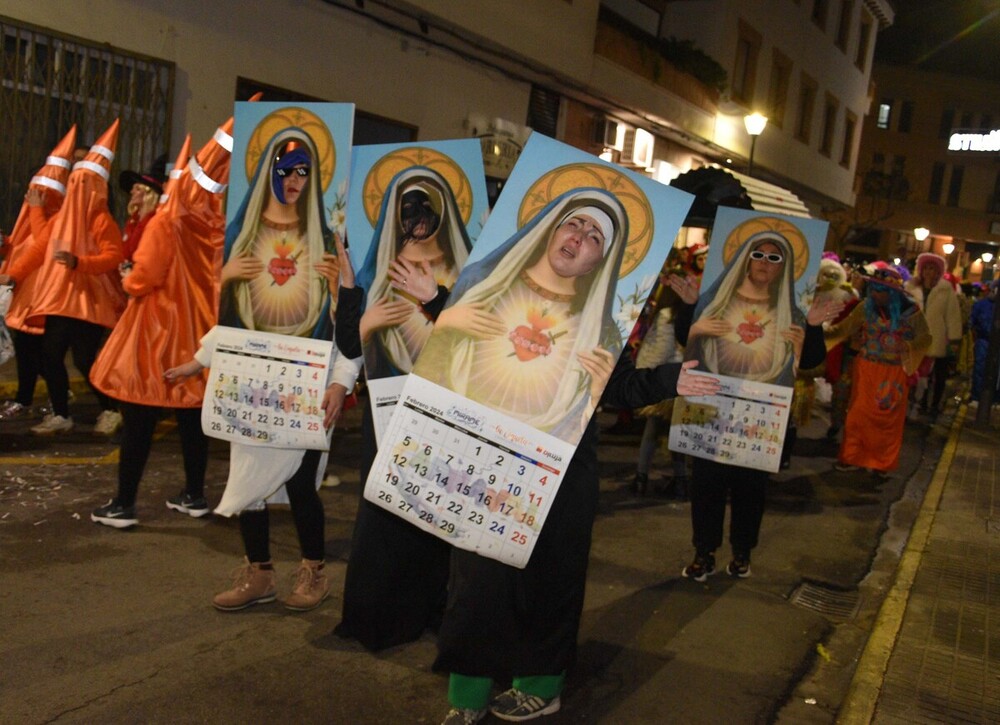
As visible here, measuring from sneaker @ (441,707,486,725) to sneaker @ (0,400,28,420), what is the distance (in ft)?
18.9

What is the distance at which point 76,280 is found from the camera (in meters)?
7.43

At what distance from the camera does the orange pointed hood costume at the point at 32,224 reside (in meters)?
7.46

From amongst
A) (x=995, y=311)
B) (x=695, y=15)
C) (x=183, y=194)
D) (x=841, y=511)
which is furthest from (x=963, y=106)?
(x=183, y=194)

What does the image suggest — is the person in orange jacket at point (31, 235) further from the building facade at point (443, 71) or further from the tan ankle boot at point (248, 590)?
the tan ankle boot at point (248, 590)

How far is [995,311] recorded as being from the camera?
13.3m

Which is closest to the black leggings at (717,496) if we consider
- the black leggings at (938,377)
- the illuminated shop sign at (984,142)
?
the black leggings at (938,377)

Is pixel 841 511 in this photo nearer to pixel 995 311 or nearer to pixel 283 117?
pixel 283 117

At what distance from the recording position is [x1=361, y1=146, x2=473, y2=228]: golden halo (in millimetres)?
3896

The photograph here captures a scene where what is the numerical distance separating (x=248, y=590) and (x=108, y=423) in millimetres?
3777

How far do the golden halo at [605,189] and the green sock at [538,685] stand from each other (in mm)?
1522

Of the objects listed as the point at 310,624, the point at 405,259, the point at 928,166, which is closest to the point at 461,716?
the point at 310,624

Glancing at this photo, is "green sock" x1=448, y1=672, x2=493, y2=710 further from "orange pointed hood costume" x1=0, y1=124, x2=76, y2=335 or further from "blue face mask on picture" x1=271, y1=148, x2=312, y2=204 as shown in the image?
"orange pointed hood costume" x1=0, y1=124, x2=76, y2=335

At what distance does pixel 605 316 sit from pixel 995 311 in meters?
12.1

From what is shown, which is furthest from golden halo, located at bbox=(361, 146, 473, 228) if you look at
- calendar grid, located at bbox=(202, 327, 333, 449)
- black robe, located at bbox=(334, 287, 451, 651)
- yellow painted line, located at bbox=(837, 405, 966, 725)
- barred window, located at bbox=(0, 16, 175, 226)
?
barred window, located at bbox=(0, 16, 175, 226)
